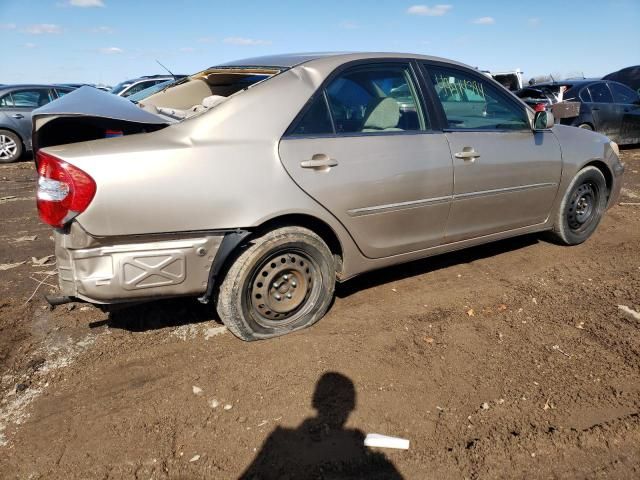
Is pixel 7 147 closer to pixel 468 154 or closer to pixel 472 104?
pixel 472 104

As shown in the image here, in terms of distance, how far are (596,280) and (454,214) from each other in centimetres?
142

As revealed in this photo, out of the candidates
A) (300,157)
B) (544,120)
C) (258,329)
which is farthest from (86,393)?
(544,120)

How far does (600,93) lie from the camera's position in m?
10.7

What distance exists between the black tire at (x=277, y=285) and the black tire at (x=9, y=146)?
974 cm

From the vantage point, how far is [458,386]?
2.73 meters

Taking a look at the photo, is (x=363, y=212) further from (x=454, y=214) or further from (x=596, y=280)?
(x=596, y=280)

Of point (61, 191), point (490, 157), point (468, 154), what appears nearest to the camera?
point (61, 191)

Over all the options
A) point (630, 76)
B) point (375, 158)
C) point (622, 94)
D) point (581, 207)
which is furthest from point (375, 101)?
point (630, 76)

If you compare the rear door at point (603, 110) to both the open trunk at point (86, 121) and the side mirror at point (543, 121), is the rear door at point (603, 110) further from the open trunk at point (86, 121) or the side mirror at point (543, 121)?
the open trunk at point (86, 121)

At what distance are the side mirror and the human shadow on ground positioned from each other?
281 centimetres

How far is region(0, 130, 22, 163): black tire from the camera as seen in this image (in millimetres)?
10469

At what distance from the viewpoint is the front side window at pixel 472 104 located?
3.71 m

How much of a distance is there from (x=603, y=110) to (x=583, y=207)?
7.04 metres

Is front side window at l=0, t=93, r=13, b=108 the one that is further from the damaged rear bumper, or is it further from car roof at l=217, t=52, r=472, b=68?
the damaged rear bumper
